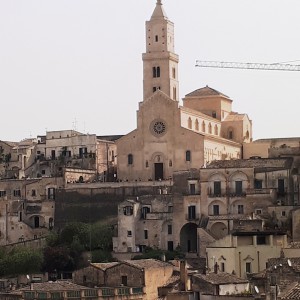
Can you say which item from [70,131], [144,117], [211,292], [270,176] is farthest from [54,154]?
[211,292]

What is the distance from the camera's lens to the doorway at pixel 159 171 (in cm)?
9022

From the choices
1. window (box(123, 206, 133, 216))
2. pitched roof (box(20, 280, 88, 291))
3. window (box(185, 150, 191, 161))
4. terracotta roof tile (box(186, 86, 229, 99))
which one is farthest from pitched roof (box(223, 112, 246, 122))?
pitched roof (box(20, 280, 88, 291))

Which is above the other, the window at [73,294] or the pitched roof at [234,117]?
the pitched roof at [234,117]

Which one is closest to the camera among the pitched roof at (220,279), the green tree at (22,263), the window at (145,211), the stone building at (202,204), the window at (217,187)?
the pitched roof at (220,279)

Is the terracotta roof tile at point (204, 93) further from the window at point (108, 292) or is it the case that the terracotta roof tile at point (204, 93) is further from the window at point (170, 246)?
the window at point (108, 292)

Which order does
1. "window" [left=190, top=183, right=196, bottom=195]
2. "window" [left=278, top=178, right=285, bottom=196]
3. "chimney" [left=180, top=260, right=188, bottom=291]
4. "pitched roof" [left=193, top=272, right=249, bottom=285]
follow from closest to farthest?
"pitched roof" [left=193, top=272, right=249, bottom=285] → "chimney" [left=180, top=260, right=188, bottom=291] → "window" [left=278, top=178, right=285, bottom=196] → "window" [left=190, top=183, right=196, bottom=195]

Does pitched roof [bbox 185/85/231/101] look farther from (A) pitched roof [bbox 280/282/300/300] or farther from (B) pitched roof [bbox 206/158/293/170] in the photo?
(A) pitched roof [bbox 280/282/300/300]

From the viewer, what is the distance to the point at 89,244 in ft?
269

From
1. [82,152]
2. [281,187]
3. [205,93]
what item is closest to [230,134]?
[205,93]

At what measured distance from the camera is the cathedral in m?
89.9

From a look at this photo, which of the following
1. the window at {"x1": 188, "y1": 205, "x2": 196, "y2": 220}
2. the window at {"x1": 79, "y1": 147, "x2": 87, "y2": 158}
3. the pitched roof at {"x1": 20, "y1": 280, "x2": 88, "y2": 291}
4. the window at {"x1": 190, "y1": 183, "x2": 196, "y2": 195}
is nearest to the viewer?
the pitched roof at {"x1": 20, "y1": 280, "x2": 88, "y2": 291}

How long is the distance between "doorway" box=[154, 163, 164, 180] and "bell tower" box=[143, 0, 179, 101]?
7.50 metres

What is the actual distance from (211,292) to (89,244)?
30958 millimetres

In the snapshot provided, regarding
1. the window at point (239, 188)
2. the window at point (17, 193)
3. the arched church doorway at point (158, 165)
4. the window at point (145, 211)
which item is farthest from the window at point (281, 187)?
the window at point (17, 193)
